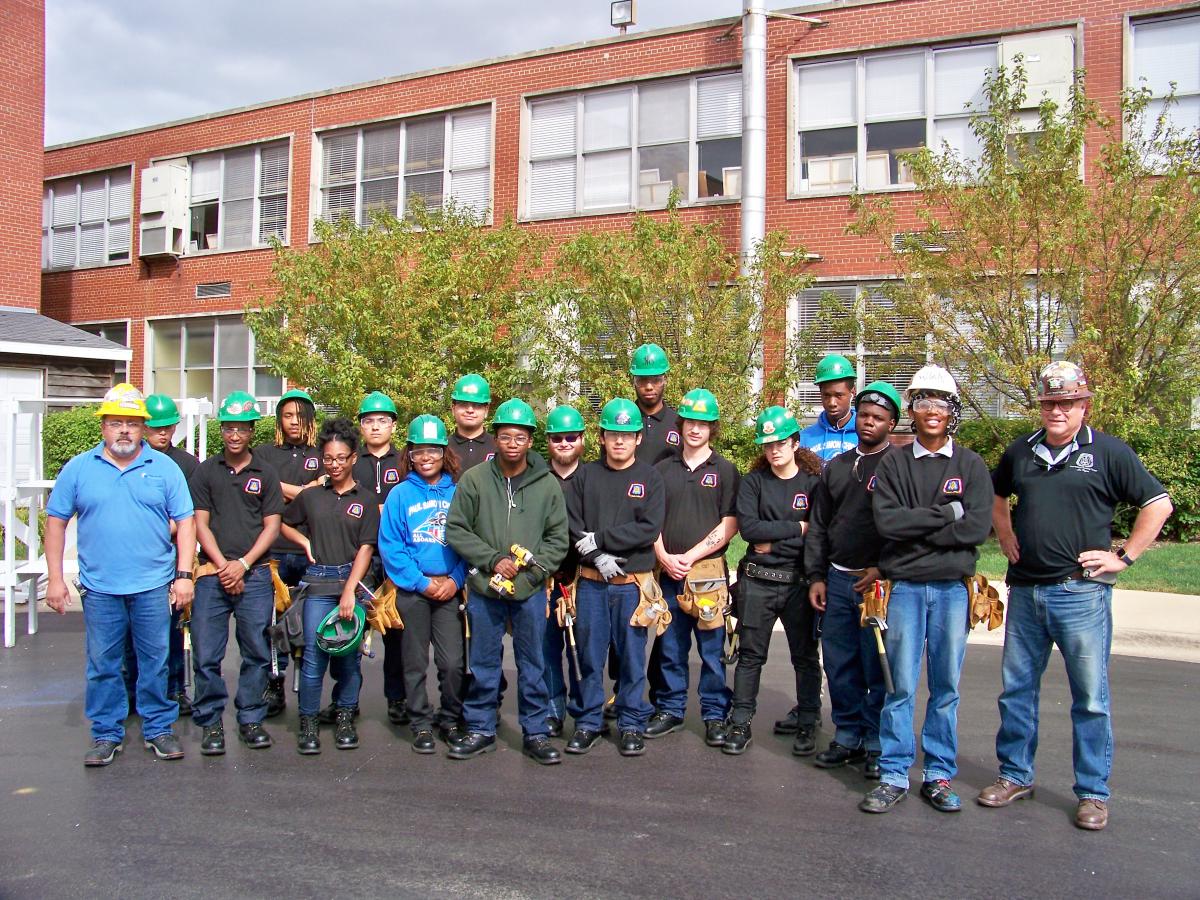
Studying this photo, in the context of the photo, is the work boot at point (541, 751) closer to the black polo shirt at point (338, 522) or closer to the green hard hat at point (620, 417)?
the black polo shirt at point (338, 522)

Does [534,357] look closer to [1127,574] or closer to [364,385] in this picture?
[364,385]

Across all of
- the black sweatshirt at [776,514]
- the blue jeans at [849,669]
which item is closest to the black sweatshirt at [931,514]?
the blue jeans at [849,669]

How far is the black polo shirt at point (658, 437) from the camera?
7.11 metres

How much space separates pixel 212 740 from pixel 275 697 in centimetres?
96

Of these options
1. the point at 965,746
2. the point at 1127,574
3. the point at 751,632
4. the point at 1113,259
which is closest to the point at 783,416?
the point at 751,632

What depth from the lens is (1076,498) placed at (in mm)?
4852

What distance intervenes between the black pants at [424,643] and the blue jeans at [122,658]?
4.43 ft

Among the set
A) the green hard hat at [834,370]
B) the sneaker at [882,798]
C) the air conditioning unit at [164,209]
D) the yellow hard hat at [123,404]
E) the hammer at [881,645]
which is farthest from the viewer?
the air conditioning unit at [164,209]

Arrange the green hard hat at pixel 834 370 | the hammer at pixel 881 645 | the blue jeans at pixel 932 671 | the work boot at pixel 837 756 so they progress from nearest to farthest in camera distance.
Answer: the blue jeans at pixel 932 671 < the hammer at pixel 881 645 < the work boot at pixel 837 756 < the green hard hat at pixel 834 370

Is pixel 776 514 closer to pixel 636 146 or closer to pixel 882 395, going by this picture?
pixel 882 395

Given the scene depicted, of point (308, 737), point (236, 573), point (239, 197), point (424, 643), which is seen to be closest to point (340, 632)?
point (424, 643)

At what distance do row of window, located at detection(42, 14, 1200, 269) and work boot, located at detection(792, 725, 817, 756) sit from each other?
30.3 ft

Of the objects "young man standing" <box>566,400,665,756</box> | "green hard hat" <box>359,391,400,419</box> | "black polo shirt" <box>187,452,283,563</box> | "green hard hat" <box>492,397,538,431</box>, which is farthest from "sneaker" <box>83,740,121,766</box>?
"green hard hat" <box>492,397,538,431</box>

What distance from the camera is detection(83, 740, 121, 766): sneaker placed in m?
5.56
